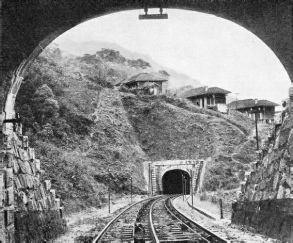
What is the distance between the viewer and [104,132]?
4334cm

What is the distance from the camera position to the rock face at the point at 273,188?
9.12m

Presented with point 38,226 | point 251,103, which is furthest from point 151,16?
point 251,103

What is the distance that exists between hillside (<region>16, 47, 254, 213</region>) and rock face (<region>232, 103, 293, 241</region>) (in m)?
11.9

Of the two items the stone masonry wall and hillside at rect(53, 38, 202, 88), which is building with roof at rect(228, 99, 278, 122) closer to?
hillside at rect(53, 38, 202, 88)

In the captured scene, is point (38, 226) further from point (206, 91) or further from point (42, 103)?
point (206, 91)

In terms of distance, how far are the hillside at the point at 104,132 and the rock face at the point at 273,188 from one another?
1186cm

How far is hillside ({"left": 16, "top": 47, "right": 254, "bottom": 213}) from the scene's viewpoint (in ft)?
92.2

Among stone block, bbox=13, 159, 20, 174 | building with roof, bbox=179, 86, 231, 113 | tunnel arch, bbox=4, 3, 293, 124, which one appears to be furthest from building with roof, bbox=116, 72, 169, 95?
tunnel arch, bbox=4, 3, 293, 124

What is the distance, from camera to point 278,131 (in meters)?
11.0

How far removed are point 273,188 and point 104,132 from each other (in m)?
34.4

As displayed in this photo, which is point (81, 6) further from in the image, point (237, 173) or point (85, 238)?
point (237, 173)

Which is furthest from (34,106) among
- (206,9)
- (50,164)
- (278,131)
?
(206,9)

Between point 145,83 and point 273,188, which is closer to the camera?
point 273,188

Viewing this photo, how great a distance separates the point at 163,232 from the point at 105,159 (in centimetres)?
2706
